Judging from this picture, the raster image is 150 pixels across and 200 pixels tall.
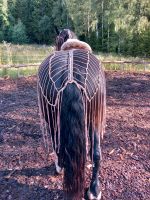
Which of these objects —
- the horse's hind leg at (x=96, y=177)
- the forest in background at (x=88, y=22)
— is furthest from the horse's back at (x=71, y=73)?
the forest in background at (x=88, y=22)

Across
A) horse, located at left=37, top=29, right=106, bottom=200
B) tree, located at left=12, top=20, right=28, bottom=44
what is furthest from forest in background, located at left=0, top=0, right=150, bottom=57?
horse, located at left=37, top=29, right=106, bottom=200

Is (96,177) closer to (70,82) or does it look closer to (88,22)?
(70,82)

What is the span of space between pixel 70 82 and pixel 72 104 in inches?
6.3

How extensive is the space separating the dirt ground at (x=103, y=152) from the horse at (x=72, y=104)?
1.99ft

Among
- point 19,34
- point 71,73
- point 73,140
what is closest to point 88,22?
point 19,34

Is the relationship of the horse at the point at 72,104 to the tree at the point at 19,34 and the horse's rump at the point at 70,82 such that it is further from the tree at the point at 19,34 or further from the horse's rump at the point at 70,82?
the tree at the point at 19,34

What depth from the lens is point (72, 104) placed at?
7.80 feet

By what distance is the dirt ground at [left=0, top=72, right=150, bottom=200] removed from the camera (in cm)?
305

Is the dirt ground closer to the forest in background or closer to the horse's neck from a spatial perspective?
the horse's neck

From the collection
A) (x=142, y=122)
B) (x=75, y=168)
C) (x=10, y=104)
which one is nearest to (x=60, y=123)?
(x=75, y=168)

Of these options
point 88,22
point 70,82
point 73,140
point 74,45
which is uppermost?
point 88,22

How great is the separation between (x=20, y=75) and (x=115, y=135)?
14.7 ft

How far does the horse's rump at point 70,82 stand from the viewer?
2.44 meters

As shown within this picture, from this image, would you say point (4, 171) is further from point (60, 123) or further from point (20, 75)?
point (20, 75)
